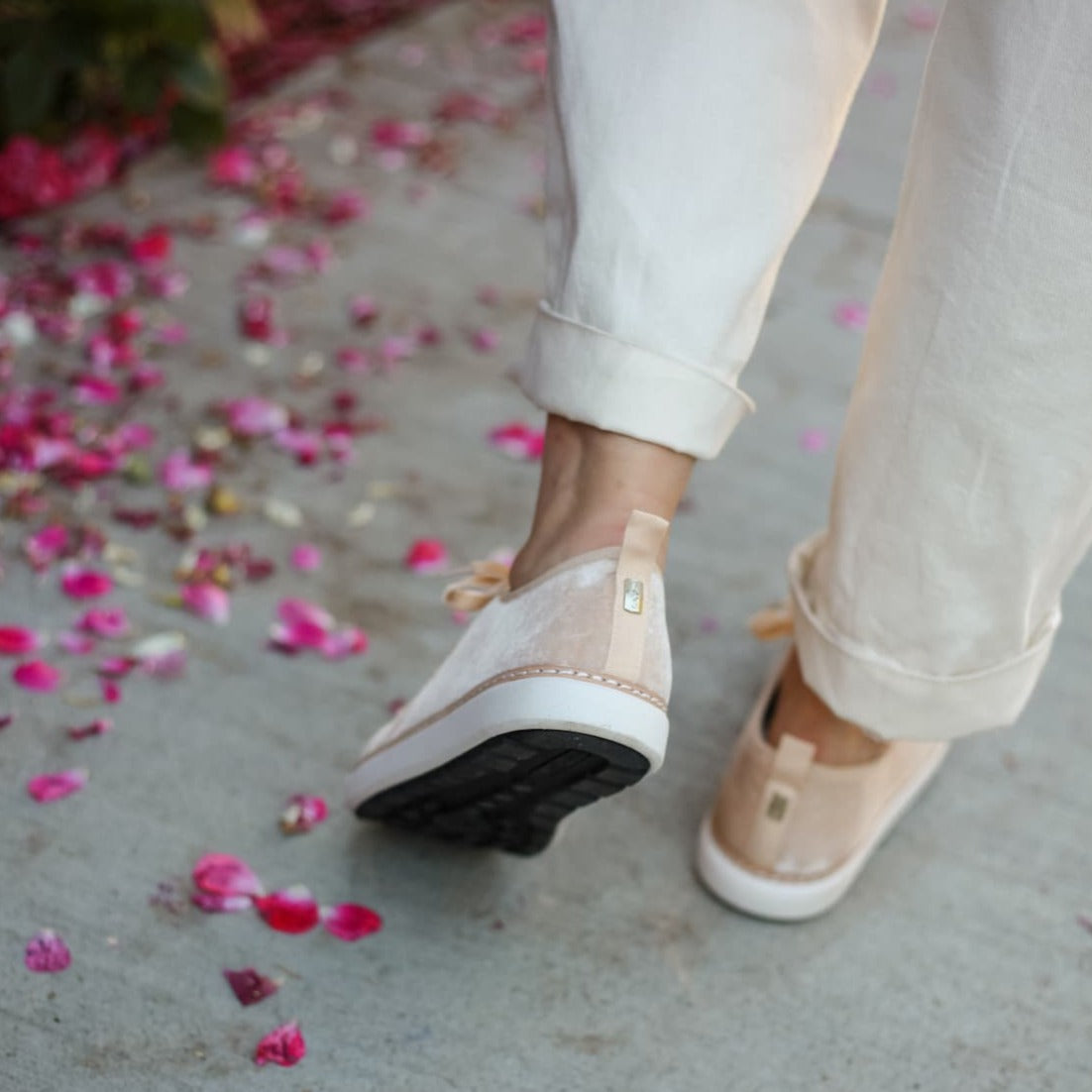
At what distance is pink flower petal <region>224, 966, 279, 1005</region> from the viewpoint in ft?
3.30

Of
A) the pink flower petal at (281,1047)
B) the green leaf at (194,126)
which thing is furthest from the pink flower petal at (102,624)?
the green leaf at (194,126)

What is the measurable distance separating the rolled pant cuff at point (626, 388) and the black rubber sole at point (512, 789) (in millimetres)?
212

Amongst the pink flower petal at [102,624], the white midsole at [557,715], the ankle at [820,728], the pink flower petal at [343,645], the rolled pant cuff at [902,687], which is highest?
the white midsole at [557,715]

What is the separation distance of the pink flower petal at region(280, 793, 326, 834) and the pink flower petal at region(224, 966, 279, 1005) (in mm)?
158

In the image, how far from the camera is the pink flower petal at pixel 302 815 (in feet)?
3.83

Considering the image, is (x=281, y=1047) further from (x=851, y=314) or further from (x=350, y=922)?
(x=851, y=314)

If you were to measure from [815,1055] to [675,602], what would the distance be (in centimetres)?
58

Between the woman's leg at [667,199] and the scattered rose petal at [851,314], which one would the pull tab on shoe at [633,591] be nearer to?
the woman's leg at [667,199]

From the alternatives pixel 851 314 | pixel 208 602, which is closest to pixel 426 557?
pixel 208 602

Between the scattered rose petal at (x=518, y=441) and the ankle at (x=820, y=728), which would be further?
the scattered rose petal at (x=518, y=441)

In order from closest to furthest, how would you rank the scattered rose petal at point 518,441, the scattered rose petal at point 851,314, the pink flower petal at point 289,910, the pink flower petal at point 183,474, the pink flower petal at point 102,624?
the pink flower petal at point 289,910 → the pink flower petal at point 102,624 → the pink flower petal at point 183,474 → the scattered rose petal at point 518,441 → the scattered rose petal at point 851,314

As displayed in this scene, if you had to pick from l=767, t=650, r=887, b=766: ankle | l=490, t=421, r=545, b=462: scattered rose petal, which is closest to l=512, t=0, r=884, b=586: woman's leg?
l=767, t=650, r=887, b=766: ankle

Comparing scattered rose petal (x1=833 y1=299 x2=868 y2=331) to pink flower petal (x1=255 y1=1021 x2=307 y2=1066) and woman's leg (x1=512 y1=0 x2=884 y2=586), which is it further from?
pink flower petal (x1=255 y1=1021 x2=307 y2=1066)

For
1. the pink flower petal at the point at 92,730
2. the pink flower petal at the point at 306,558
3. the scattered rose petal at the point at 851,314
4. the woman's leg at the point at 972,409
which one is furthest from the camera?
the scattered rose petal at the point at 851,314
